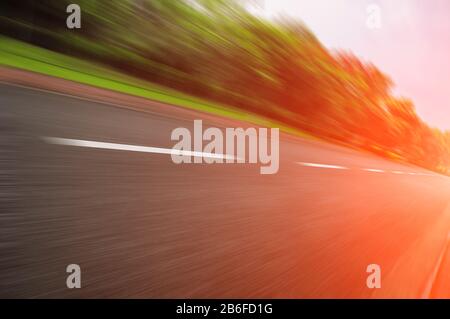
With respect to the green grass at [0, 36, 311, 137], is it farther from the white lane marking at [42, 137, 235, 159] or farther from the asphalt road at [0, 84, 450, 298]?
the white lane marking at [42, 137, 235, 159]

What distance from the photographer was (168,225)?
238 cm

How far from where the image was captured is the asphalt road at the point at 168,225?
1.82 metres

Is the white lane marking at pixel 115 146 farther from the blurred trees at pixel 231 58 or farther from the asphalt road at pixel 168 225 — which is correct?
the blurred trees at pixel 231 58

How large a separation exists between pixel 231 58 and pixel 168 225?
5515 millimetres

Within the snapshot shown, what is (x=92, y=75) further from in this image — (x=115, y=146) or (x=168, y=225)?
(x=168, y=225)

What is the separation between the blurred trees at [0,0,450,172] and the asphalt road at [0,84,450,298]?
1.61 metres

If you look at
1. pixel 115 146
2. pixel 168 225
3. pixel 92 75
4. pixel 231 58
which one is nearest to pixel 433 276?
pixel 168 225

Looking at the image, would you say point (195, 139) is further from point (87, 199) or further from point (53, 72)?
point (87, 199)

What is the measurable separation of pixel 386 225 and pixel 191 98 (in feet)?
15.1

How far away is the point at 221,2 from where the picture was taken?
23.8ft

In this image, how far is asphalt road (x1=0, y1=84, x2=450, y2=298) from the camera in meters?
1.82

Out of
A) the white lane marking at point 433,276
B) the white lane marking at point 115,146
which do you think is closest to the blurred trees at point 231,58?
the white lane marking at point 433,276
